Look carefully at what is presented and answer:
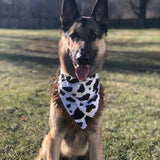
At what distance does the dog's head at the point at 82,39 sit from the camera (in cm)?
225

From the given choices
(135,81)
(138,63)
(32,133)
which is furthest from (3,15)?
(32,133)

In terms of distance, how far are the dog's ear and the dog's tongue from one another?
531mm

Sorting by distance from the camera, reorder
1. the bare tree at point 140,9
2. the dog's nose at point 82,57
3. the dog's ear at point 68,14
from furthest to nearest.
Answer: the bare tree at point 140,9
the dog's ear at point 68,14
the dog's nose at point 82,57

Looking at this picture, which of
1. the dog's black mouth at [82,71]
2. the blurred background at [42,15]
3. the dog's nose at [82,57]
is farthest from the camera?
the blurred background at [42,15]

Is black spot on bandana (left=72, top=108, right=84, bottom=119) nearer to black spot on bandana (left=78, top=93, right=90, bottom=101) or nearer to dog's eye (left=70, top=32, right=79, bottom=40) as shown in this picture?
black spot on bandana (left=78, top=93, right=90, bottom=101)

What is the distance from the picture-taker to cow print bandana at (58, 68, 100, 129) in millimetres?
2418

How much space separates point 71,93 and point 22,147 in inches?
50.9

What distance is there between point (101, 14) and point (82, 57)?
0.68m

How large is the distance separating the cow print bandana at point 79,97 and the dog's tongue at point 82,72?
0.17m

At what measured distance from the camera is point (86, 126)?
231 centimetres

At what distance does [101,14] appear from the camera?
246 cm

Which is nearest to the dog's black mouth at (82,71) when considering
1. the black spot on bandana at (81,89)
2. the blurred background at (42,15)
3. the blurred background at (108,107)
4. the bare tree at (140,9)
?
the black spot on bandana at (81,89)

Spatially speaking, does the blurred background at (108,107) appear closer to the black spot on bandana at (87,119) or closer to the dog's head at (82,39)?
the black spot on bandana at (87,119)

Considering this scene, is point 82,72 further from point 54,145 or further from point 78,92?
point 54,145
